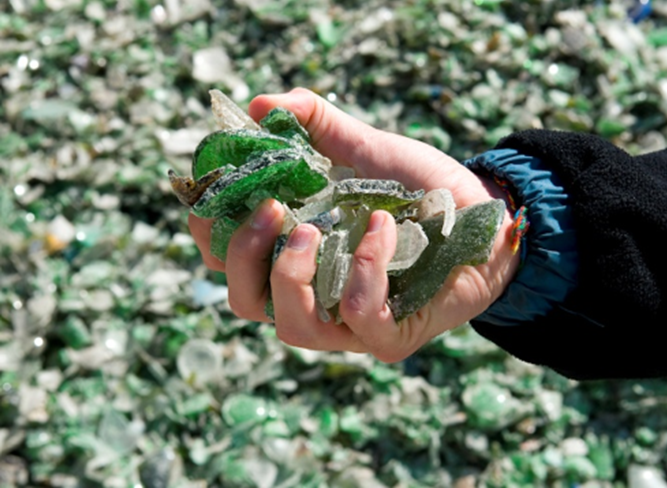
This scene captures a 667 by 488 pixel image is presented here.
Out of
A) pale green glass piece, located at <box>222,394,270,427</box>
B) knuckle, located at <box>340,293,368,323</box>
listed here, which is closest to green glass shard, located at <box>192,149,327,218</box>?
knuckle, located at <box>340,293,368,323</box>

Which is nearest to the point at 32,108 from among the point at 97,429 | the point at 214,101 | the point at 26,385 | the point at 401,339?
the point at 26,385

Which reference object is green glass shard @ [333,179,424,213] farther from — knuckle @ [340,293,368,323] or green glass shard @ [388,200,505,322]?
knuckle @ [340,293,368,323]

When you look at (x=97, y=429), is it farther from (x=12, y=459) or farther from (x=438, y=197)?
(x=438, y=197)

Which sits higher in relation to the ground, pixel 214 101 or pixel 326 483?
pixel 214 101

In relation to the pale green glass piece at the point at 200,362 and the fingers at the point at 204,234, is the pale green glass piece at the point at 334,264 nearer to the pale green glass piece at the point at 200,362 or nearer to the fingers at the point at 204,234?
the fingers at the point at 204,234

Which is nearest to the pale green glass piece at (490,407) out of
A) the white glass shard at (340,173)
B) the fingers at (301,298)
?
the fingers at (301,298)

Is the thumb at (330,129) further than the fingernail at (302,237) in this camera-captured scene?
Yes
